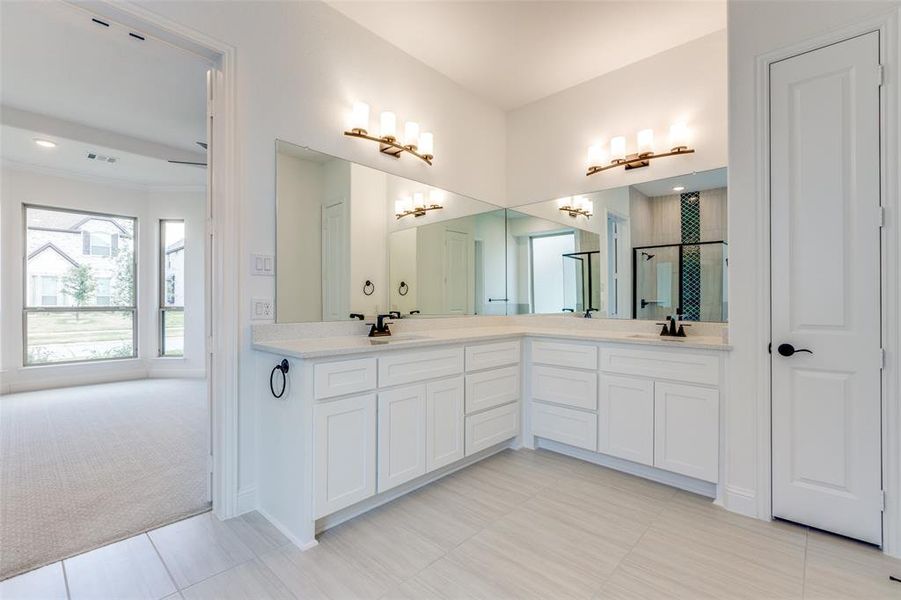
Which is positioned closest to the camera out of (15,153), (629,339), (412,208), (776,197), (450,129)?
(776,197)

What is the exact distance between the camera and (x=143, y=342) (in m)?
5.69

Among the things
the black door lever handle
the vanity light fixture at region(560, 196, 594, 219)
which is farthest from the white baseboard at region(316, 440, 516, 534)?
the vanity light fixture at region(560, 196, 594, 219)

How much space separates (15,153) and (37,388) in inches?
109

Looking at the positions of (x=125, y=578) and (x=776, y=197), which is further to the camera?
(x=776, y=197)

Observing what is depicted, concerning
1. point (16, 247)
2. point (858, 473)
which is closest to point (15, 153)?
point (16, 247)

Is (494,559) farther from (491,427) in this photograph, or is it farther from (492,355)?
(492,355)

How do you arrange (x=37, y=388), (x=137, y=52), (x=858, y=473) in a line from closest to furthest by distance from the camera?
(x=858, y=473)
(x=137, y=52)
(x=37, y=388)

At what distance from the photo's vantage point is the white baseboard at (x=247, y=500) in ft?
6.75

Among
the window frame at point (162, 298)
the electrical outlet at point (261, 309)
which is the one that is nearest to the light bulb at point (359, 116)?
the electrical outlet at point (261, 309)

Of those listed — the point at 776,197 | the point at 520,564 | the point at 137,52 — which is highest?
the point at 137,52

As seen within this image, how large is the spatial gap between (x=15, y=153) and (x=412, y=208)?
4966mm

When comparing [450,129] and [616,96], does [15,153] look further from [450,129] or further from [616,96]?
[616,96]

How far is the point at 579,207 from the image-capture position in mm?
3373

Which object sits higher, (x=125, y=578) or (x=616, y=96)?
(x=616, y=96)
